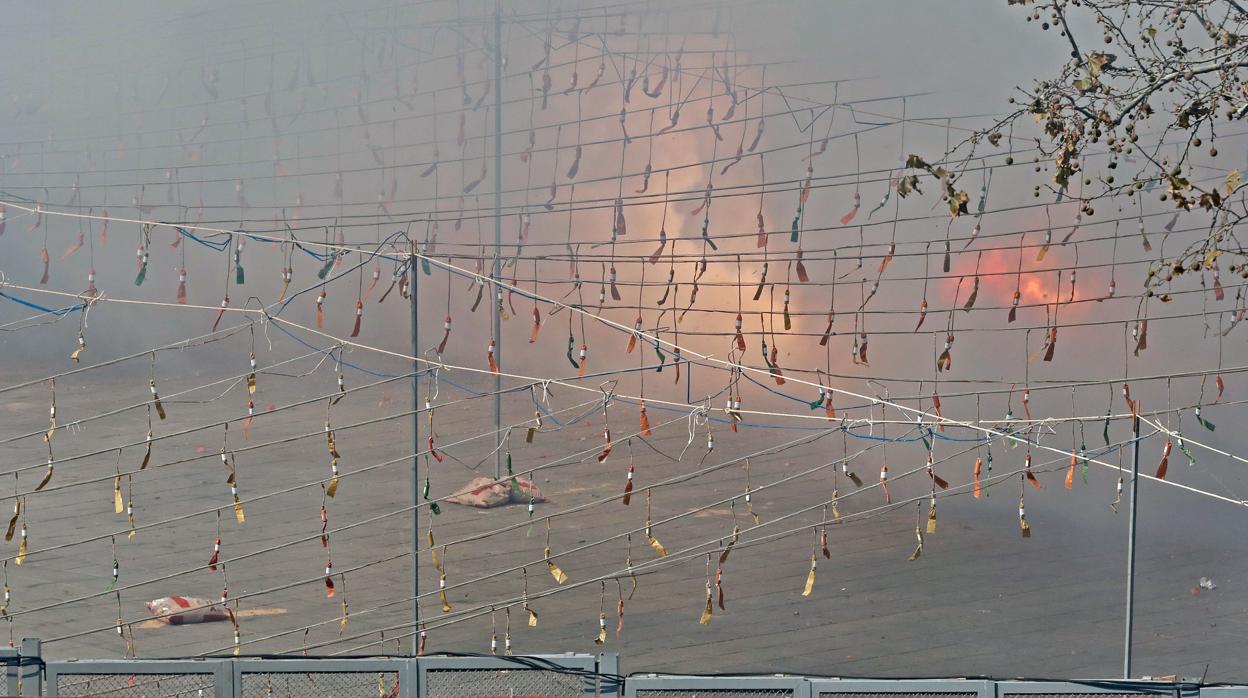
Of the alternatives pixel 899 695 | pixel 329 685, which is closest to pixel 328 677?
pixel 329 685

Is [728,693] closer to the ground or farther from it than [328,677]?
closer to the ground

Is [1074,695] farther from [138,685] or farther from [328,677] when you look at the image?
[138,685]

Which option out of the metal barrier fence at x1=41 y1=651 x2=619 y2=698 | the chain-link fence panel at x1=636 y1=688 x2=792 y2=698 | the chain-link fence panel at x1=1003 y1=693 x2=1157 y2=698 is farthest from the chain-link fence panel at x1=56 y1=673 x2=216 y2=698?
the chain-link fence panel at x1=1003 y1=693 x2=1157 y2=698

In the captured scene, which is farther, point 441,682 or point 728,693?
point 441,682

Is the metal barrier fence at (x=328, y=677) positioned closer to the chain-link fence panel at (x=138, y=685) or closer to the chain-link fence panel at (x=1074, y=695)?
the chain-link fence panel at (x=138, y=685)

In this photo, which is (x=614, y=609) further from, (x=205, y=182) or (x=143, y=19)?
(x=143, y=19)

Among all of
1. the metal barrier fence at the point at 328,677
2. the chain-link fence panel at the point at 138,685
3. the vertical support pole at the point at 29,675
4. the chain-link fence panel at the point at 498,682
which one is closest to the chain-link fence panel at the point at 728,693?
the metal barrier fence at the point at 328,677

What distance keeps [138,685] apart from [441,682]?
117 centimetres

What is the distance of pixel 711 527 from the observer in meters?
13.7

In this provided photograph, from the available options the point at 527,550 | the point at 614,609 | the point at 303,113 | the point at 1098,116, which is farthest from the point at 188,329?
the point at 1098,116

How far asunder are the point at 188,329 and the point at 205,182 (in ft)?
7.03

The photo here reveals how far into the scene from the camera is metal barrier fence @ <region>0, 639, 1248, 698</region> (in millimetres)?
5641

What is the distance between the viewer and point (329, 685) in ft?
19.4

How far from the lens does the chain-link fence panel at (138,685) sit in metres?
5.89
